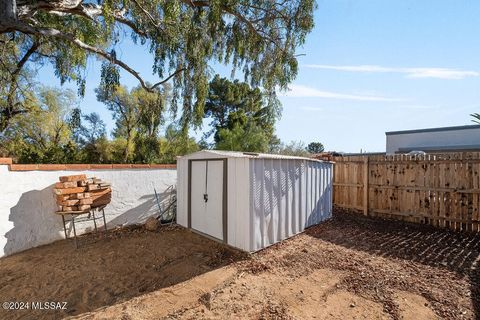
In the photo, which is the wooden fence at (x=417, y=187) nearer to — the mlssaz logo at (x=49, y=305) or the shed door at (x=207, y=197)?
the shed door at (x=207, y=197)

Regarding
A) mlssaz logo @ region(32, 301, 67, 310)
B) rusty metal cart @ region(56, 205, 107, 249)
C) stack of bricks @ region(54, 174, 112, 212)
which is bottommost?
mlssaz logo @ region(32, 301, 67, 310)

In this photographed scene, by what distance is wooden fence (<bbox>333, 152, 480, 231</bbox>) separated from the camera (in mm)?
5457

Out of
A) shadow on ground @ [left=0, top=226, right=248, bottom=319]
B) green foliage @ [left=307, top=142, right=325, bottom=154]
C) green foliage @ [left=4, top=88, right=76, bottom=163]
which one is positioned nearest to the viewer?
shadow on ground @ [left=0, top=226, right=248, bottom=319]

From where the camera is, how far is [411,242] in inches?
199

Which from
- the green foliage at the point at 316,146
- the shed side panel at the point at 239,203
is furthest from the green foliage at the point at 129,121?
the green foliage at the point at 316,146

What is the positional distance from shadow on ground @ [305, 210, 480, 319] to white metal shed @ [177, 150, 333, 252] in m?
0.79

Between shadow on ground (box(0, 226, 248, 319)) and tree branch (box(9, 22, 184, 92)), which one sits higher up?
tree branch (box(9, 22, 184, 92))

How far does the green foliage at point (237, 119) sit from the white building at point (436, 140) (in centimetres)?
693

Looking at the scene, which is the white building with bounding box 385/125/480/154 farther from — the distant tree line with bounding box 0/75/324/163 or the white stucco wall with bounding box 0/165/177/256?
the white stucco wall with bounding box 0/165/177/256

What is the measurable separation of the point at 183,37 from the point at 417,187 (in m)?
7.08

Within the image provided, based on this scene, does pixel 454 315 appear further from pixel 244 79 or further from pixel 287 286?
pixel 244 79

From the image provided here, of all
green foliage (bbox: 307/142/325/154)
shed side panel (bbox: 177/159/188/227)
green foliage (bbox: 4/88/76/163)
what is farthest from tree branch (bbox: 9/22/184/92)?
green foliage (bbox: 307/142/325/154)

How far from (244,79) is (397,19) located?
4177 mm

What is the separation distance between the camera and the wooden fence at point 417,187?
5457mm
